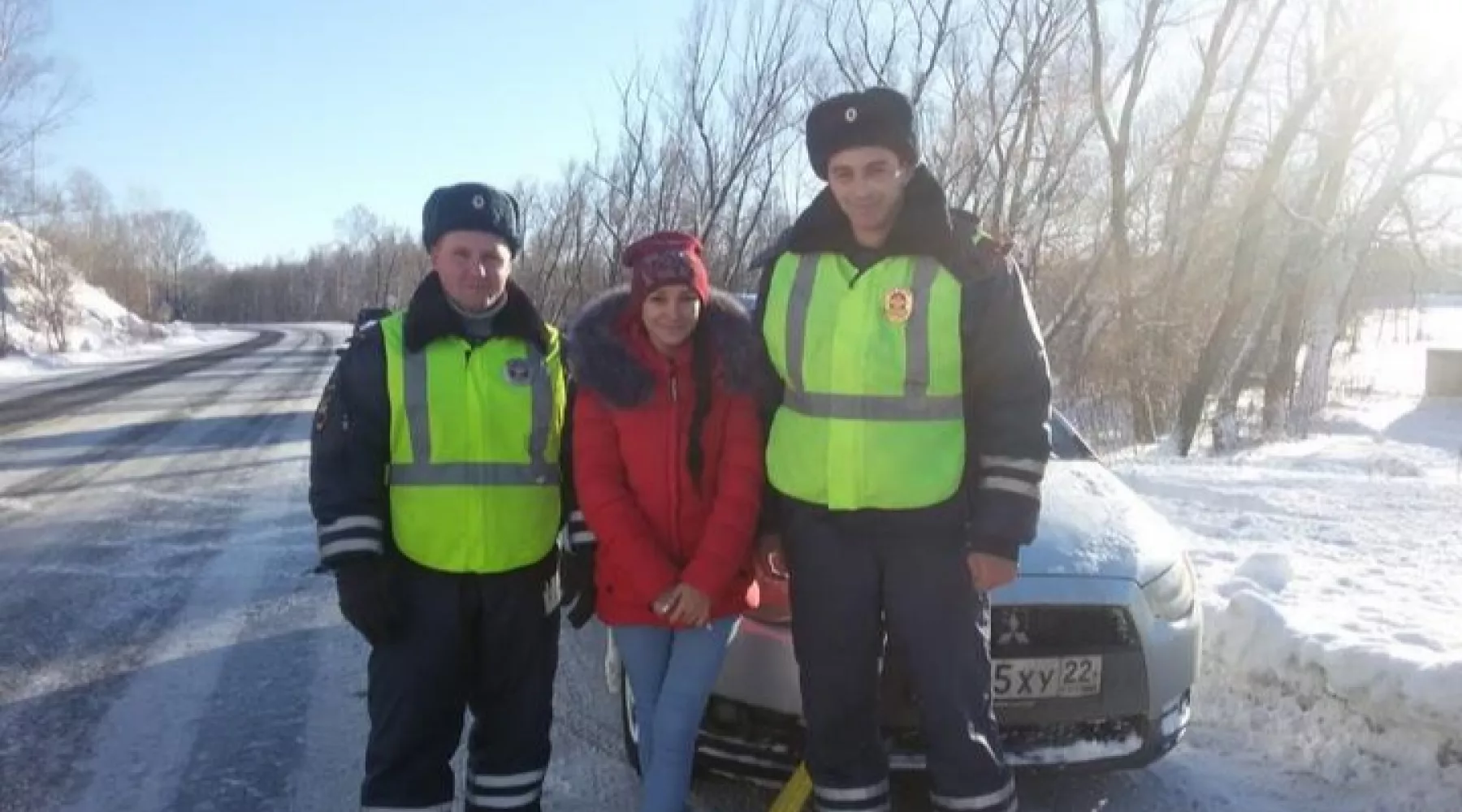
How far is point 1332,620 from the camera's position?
185 inches

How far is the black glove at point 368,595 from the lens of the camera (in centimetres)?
250

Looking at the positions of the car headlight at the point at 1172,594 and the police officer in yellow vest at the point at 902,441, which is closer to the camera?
the police officer in yellow vest at the point at 902,441

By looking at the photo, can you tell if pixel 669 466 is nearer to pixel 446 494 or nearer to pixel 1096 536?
pixel 446 494

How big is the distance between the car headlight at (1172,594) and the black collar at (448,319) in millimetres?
2077

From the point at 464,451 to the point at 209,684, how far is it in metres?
2.58

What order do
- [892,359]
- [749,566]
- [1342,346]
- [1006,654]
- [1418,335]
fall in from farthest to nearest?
1. [1418,335]
2. [1342,346]
3. [1006,654]
4. [749,566]
5. [892,359]

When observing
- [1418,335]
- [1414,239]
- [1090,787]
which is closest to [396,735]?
[1090,787]

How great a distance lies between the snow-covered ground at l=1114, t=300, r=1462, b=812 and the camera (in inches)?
145

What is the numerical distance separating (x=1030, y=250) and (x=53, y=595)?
17.0 metres

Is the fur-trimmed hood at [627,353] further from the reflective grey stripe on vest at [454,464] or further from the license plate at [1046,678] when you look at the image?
the license plate at [1046,678]

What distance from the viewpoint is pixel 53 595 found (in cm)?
567

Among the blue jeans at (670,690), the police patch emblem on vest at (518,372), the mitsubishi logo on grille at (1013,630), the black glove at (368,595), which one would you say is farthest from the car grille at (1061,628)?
the black glove at (368,595)

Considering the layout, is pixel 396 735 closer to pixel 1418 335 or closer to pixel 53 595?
pixel 53 595

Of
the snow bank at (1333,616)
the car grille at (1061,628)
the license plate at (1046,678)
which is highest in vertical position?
the car grille at (1061,628)
